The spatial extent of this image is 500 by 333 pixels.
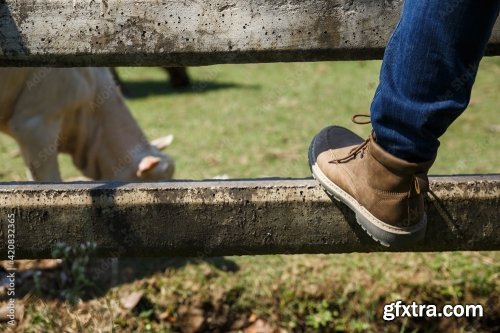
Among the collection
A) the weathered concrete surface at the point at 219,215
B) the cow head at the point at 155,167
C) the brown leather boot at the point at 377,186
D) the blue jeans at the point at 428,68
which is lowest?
the cow head at the point at 155,167

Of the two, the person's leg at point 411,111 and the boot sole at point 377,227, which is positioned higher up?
the person's leg at point 411,111

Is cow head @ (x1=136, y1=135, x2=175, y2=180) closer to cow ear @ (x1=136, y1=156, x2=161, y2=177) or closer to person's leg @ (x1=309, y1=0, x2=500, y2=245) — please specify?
cow ear @ (x1=136, y1=156, x2=161, y2=177)

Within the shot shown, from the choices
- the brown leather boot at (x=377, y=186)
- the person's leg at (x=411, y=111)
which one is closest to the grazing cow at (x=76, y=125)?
the brown leather boot at (x=377, y=186)

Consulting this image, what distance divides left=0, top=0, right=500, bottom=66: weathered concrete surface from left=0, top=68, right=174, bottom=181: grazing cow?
8.93ft

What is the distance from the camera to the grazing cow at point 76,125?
5.09 m

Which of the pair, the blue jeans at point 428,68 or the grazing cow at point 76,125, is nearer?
the blue jeans at point 428,68

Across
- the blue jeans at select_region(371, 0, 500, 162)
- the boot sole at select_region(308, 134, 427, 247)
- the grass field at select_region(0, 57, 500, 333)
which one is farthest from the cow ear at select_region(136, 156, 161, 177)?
the blue jeans at select_region(371, 0, 500, 162)

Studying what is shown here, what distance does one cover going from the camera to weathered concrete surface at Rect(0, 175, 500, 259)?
2.35 m

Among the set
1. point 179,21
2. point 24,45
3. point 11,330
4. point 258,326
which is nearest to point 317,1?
point 179,21

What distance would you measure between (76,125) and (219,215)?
340 centimetres

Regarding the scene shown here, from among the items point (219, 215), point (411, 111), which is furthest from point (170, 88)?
point (411, 111)

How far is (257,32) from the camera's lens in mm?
2260

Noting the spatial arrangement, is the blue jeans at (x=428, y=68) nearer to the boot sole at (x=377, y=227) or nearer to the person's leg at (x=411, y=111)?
the person's leg at (x=411, y=111)

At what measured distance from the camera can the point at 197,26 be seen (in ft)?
7.42
